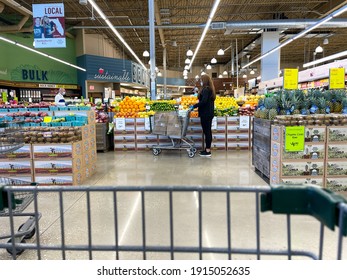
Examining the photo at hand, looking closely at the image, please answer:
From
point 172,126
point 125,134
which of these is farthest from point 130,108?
point 172,126

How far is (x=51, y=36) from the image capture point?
312 inches

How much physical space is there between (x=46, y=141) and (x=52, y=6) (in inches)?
198

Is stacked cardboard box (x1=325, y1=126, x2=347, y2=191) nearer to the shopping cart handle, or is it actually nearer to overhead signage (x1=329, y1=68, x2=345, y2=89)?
overhead signage (x1=329, y1=68, x2=345, y2=89)

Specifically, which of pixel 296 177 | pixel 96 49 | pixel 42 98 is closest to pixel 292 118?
pixel 296 177

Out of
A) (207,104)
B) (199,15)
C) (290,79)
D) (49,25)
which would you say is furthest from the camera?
(199,15)

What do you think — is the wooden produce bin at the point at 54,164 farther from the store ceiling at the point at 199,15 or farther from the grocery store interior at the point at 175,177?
the store ceiling at the point at 199,15

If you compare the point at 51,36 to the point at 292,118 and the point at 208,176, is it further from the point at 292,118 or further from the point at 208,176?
the point at 292,118

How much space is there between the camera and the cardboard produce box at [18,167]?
4.49m

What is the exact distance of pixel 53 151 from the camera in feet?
14.5

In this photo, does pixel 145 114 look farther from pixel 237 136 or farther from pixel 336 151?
pixel 336 151

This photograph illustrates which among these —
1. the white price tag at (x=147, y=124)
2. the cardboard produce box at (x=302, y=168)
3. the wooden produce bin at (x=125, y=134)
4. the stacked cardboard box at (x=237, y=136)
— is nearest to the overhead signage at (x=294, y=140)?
the cardboard produce box at (x=302, y=168)

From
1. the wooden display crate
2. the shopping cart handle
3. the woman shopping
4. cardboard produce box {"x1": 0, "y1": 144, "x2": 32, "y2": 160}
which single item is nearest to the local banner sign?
the woman shopping

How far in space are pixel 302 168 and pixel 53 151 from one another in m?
3.60

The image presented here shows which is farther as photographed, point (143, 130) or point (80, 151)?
point (143, 130)
